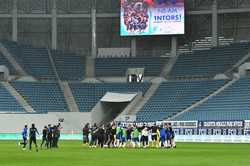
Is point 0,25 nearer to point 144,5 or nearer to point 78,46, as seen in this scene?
point 78,46

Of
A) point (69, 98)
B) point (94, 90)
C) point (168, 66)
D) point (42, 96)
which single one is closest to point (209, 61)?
point (168, 66)

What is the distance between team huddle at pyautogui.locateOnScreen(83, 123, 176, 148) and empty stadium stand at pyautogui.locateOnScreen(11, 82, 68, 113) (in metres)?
34.3

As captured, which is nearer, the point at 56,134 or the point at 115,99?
Answer: the point at 56,134

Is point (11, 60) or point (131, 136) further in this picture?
point (11, 60)

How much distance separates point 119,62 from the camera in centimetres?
10019

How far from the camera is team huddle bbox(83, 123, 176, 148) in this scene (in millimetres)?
55344

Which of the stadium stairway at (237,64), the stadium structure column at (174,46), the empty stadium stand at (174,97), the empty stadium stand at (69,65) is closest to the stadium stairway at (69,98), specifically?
the empty stadium stand at (69,65)

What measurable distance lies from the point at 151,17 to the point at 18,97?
20299 millimetres

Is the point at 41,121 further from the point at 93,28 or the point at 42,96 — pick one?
the point at 93,28

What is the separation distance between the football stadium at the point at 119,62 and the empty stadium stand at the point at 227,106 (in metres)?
0.13

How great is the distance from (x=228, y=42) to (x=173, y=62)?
781 centimetres

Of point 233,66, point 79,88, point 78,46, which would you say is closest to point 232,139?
point 233,66

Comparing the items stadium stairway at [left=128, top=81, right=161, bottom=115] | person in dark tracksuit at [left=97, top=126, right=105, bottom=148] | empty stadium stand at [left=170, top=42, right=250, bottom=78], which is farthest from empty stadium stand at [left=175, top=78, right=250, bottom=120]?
person in dark tracksuit at [left=97, top=126, right=105, bottom=148]

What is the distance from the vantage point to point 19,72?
97000mm
